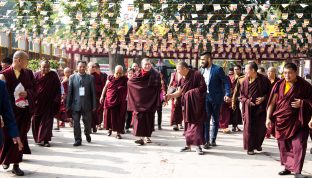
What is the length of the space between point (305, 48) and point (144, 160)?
21880 millimetres

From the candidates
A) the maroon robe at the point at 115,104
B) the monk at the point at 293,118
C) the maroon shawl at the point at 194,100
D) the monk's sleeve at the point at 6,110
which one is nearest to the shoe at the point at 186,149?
the maroon shawl at the point at 194,100

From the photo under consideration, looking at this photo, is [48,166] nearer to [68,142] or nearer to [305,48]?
[68,142]

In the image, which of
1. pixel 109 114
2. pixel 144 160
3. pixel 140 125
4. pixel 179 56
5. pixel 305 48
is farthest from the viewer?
pixel 179 56

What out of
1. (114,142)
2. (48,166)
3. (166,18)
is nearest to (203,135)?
(114,142)

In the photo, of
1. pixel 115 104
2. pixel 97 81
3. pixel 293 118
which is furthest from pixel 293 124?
pixel 97 81

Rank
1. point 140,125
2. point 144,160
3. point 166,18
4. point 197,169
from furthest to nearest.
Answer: point 166,18
point 140,125
point 144,160
point 197,169

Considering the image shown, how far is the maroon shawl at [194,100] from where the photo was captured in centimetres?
763

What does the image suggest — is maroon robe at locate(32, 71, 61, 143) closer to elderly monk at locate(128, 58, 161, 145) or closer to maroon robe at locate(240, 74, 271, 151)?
elderly monk at locate(128, 58, 161, 145)

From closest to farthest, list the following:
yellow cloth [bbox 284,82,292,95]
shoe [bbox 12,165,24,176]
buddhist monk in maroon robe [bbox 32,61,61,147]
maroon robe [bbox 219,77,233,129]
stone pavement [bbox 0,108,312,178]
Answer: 1. shoe [bbox 12,165,24,176]
2. stone pavement [bbox 0,108,312,178]
3. yellow cloth [bbox 284,82,292,95]
4. buddhist monk in maroon robe [bbox 32,61,61,147]
5. maroon robe [bbox 219,77,233,129]

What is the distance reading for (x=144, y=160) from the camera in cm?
695

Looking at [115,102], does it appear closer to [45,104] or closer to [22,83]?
[45,104]

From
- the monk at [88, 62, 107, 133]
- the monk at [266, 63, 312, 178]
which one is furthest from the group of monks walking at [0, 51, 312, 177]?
the monk at [88, 62, 107, 133]

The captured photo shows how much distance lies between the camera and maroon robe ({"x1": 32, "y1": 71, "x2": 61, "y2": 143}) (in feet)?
26.9

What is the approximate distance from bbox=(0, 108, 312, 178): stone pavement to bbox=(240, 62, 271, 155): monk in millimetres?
264
